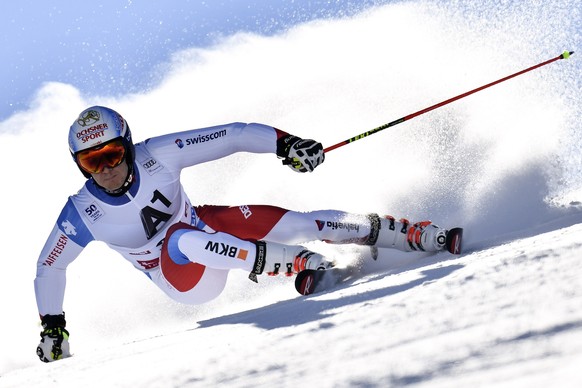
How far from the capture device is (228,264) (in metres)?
5.02

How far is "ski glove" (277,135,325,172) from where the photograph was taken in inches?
210

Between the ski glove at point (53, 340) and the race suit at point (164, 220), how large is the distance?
0.06m

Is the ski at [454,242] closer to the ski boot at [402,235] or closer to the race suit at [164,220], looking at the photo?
the ski boot at [402,235]

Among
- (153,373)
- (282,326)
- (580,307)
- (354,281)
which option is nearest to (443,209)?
(354,281)

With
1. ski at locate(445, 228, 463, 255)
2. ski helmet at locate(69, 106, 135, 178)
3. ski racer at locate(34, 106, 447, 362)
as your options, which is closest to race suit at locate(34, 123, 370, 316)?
ski racer at locate(34, 106, 447, 362)

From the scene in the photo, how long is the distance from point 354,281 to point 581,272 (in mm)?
2672

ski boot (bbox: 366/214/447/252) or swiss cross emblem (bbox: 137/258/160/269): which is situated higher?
ski boot (bbox: 366/214/447/252)

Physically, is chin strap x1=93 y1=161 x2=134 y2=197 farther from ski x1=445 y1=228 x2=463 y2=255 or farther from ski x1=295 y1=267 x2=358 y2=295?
ski x1=445 y1=228 x2=463 y2=255

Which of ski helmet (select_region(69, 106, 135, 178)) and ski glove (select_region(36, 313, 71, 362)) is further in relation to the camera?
ski glove (select_region(36, 313, 71, 362))

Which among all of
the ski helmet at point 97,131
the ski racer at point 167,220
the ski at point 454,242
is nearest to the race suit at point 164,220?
the ski racer at point 167,220

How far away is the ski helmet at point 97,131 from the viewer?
5090mm

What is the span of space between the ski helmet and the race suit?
20 cm

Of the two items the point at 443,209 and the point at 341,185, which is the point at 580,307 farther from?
the point at 341,185

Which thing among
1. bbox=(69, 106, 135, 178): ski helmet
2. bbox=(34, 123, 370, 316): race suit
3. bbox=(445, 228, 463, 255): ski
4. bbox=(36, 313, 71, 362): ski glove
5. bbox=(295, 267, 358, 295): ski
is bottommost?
bbox=(36, 313, 71, 362): ski glove
